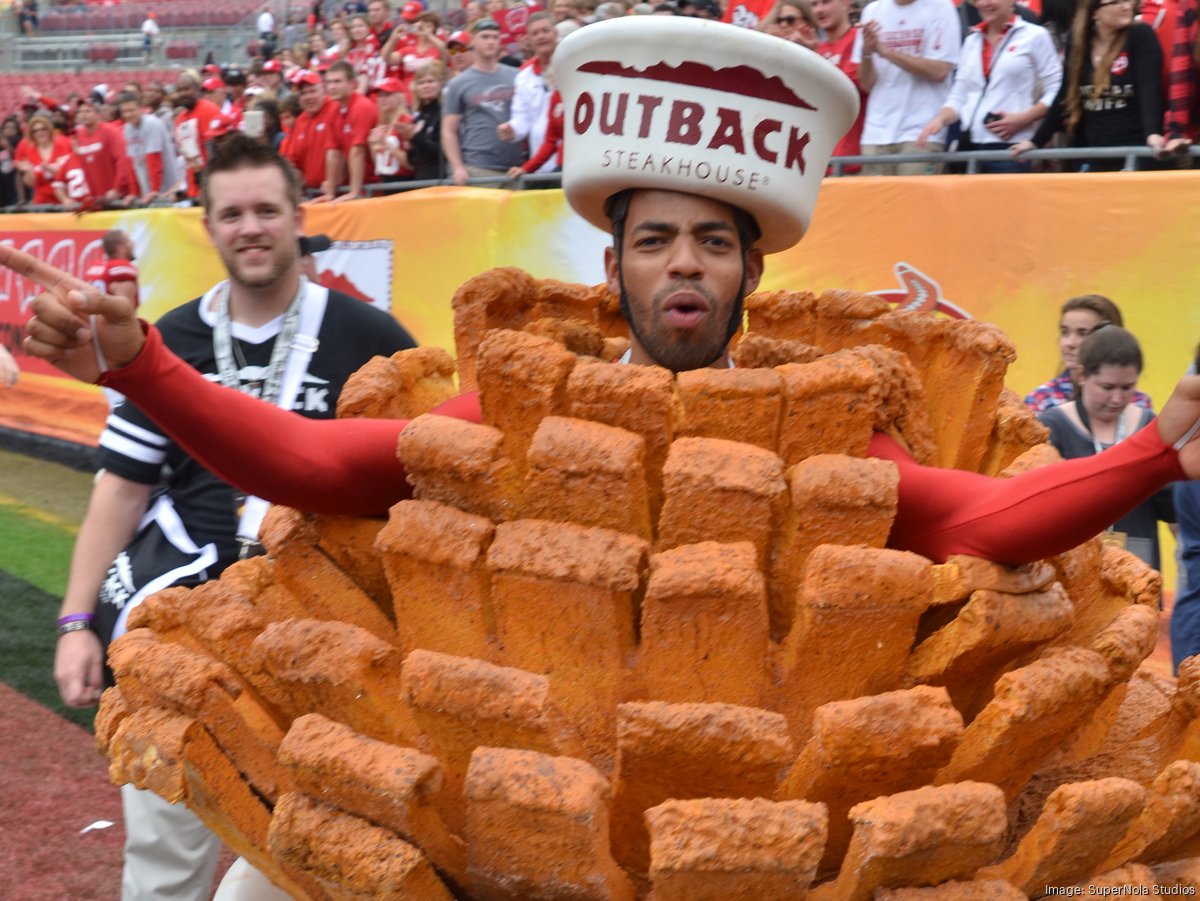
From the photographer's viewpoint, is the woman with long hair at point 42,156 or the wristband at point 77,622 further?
the woman with long hair at point 42,156

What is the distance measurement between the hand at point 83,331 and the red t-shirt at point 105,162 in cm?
1316

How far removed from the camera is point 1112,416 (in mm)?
4492

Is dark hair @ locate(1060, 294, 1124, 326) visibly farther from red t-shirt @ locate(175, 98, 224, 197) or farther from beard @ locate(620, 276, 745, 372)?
red t-shirt @ locate(175, 98, 224, 197)

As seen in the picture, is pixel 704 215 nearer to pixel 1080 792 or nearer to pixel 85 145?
pixel 1080 792

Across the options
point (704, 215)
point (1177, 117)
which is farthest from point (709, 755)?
point (1177, 117)

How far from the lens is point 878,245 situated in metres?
6.57

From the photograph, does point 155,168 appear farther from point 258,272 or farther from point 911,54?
point 258,272

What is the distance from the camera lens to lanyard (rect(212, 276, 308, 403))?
10.6 feet

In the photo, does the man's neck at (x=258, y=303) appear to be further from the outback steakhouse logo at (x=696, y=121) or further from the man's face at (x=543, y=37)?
the man's face at (x=543, y=37)

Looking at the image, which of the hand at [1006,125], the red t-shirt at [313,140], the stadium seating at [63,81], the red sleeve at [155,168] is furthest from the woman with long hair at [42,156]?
the hand at [1006,125]

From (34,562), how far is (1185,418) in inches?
344

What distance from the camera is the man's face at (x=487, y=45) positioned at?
9359 millimetres

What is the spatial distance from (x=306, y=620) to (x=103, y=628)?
5.98ft

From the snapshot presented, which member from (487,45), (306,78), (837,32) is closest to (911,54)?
(837,32)
